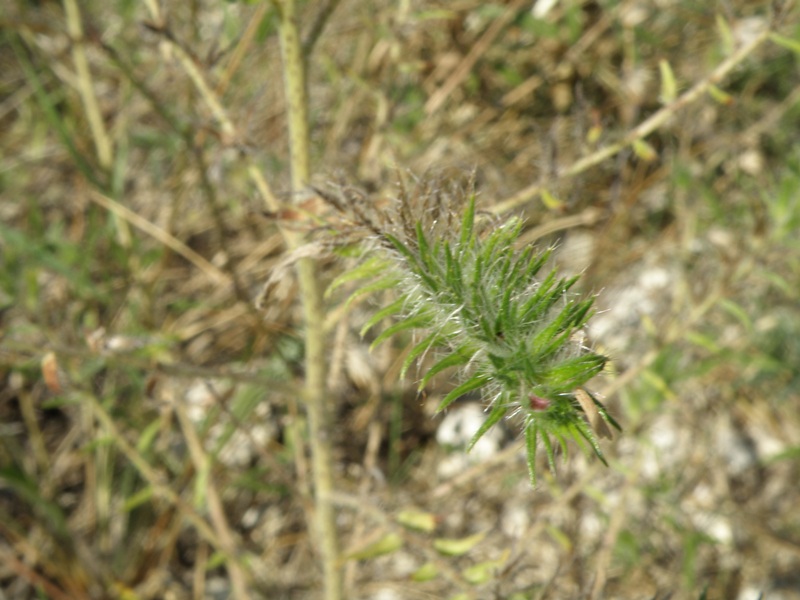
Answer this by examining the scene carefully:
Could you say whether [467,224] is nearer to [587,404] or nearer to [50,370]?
[587,404]

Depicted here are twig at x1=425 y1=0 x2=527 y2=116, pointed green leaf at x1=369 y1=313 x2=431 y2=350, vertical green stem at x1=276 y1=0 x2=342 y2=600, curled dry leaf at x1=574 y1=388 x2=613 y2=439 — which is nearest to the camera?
curled dry leaf at x1=574 y1=388 x2=613 y2=439

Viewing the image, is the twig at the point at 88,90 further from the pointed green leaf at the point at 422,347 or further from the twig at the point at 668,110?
the pointed green leaf at the point at 422,347

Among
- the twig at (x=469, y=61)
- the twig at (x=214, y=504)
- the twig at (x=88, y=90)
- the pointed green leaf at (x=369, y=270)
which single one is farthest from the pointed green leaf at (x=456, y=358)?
the twig at (x=88, y=90)

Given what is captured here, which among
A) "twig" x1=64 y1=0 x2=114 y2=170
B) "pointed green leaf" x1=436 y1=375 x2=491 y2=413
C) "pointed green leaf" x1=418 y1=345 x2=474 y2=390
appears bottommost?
"pointed green leaf" x1=436 y1=375 x2=491 y2=413

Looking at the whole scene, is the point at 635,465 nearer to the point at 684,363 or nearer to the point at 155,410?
the point at 684,363

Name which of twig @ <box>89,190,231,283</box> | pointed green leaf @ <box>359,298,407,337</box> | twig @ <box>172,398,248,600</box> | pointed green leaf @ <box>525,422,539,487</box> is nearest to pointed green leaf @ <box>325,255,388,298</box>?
pointed green leaf @ <box>359,298,407,337</box>

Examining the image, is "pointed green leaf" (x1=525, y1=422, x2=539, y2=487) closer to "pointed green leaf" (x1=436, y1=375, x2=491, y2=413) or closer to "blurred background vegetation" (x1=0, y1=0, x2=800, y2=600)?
"pointed green leaf" (x1=436, y1=375, x2=491, y2=413)
